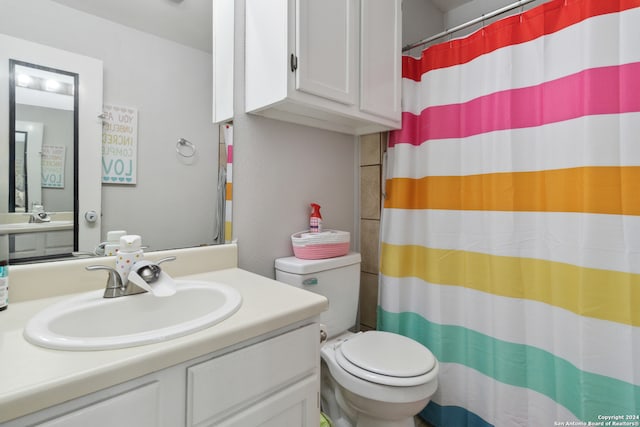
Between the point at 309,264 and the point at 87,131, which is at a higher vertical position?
the point at 87,131

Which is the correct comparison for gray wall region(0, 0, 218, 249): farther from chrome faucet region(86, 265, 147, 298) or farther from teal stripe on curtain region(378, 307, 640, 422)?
teal stripe on curtain region(378, 307, 640, 422)

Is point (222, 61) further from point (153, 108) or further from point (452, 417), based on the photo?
point (452, 417)

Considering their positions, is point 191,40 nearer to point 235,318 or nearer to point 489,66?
point 235,318

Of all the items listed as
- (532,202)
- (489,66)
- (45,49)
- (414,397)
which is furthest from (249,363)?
(489,66)

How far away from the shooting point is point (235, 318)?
0.72 metres

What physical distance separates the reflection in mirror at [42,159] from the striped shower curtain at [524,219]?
1.34 m

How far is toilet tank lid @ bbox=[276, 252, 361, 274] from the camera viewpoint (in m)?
1.26

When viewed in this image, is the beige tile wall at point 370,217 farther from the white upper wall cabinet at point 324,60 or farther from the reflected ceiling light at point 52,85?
the reflected ceiling light at point 52,85

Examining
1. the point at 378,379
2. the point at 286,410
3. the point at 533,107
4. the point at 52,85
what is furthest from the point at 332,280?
the point at 52,85

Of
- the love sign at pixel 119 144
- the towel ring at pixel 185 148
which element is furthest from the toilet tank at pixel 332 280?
the love sign at pixel 119 144

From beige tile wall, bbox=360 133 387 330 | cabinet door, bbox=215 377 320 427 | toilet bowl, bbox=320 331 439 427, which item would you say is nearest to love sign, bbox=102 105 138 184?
cabinet door, bbox=215 377 320 427

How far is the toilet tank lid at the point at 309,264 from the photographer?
4.15 ft

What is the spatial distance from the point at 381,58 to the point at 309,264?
3.29 ft

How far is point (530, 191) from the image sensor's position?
3.85 feet
